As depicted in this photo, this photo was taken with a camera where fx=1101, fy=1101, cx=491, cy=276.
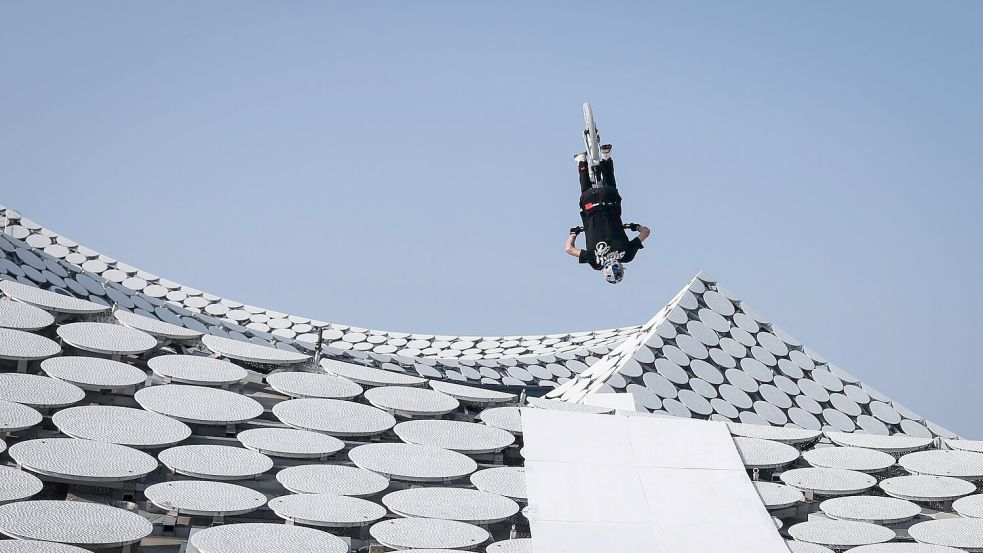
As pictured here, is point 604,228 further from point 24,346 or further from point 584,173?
point 24,346

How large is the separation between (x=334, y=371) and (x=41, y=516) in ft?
19.7

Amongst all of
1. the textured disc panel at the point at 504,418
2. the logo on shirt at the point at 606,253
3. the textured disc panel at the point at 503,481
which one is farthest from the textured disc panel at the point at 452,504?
the logo on shirt at the point at 606,253

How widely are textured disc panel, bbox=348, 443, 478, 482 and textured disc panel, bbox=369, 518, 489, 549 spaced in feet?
4.14

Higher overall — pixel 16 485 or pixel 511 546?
pixel 16 485

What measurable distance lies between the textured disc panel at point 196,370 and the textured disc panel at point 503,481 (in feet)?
12.4

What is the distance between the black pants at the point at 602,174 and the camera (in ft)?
60.8

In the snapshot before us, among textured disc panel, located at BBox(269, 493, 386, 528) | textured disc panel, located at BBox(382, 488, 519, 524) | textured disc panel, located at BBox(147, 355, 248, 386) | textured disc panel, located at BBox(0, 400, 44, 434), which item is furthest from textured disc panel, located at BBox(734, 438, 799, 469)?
textured disc panel, located at BBox(0, 400, 44, 434)

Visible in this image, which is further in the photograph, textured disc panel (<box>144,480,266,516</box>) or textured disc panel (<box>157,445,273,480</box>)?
textured disc panel (<box>157,445,273,480</box>)

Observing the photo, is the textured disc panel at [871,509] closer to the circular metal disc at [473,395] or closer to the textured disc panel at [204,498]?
the circular metal disc at [473,395]

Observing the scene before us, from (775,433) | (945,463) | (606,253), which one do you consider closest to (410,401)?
(606,253)

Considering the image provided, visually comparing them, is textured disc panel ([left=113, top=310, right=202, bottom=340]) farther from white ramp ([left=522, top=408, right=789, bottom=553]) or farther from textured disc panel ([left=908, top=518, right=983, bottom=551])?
textured disc panel ([left=908, top=518, right=983, bottom=551])

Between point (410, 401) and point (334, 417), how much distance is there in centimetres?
130

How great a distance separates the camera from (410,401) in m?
14.9

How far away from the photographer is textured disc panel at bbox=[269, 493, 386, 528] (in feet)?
36.8
